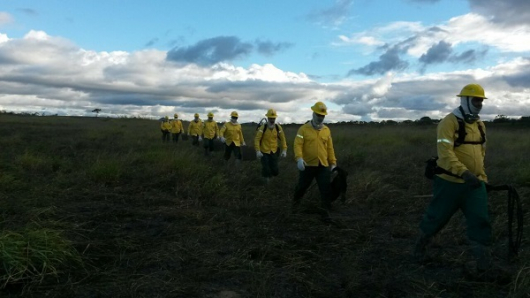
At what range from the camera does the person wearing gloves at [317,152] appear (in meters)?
7.37

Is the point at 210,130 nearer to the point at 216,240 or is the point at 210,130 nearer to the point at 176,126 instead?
the point at 176,126

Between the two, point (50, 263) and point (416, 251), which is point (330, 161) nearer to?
point (416, 251)

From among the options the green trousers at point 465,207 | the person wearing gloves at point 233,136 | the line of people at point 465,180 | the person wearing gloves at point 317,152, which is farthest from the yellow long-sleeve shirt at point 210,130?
the green trousers at point 465,207

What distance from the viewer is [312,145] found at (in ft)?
24.3

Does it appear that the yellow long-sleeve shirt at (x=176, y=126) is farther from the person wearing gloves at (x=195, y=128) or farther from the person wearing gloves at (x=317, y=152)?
the person wearing gloves at (x=317, y=152)

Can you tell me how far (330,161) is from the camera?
7609 millimetres

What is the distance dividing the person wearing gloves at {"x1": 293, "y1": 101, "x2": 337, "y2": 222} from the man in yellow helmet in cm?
260

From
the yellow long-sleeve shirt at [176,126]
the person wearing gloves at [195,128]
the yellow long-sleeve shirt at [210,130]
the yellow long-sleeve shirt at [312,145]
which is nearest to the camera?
the yellow long-sleeve shirt at [312,145]

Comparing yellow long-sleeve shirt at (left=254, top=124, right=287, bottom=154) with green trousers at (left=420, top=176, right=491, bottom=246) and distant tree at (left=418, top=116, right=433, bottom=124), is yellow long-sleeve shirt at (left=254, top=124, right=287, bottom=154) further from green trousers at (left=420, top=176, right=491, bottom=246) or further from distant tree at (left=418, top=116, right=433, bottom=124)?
distant tree at (left=418, top=116, right=433, bottom=124)

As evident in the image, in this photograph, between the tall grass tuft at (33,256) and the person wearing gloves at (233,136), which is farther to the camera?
the person wearing gloves at (233,136)

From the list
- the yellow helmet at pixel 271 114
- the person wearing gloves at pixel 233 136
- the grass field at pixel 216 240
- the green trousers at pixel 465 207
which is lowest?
the grass field at pixel 216 240

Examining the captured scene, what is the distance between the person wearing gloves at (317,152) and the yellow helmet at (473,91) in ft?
9.06

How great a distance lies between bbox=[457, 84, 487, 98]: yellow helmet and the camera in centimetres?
473

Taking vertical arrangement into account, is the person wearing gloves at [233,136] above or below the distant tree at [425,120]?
below
